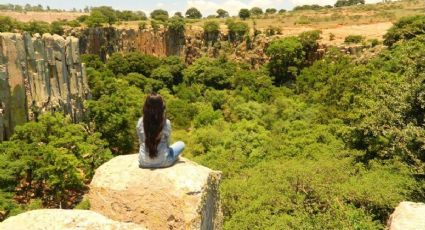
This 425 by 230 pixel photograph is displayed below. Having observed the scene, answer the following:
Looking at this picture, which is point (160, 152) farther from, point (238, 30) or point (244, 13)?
point (244, 13)

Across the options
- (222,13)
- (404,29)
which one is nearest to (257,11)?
(222,13)

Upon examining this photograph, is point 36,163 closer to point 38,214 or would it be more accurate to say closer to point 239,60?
point 38,214

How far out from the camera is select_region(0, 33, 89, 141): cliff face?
1024 inches

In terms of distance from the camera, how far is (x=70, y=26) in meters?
59.8

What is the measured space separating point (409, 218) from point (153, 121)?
4.64 metres

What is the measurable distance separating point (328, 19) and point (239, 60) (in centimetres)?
1841

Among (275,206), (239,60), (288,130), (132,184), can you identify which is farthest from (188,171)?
(239,60)

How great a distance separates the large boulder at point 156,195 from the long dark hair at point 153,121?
463 millimetres

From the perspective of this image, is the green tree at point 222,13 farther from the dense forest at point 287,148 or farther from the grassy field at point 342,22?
Result: the dense forest at point 287,148

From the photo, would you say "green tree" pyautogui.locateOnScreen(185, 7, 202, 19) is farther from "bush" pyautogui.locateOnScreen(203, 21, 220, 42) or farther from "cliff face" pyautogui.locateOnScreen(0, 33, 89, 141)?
"cliff face" pyautogui.locateOnScreen(0, 33, 89, 141)

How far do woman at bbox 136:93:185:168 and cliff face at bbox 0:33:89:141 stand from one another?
1971 centimetres

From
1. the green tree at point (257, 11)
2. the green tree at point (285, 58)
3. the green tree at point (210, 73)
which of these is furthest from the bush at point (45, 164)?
the green tree at point (257, 11)

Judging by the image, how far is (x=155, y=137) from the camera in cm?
823

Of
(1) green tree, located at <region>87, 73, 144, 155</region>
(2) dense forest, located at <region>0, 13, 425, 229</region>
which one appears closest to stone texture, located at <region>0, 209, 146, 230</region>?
(2) dense forest, located at <region>0, 13, 425, 229</region>
